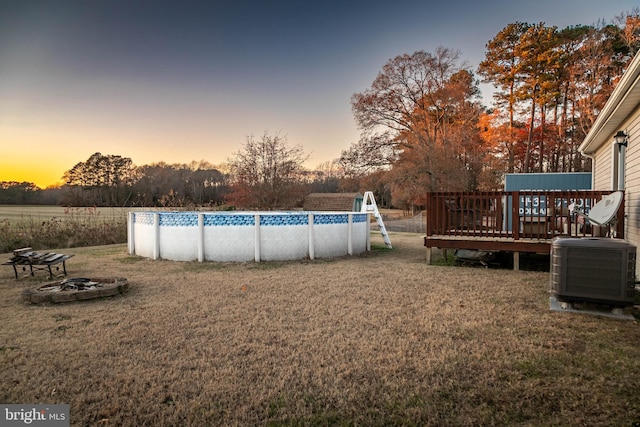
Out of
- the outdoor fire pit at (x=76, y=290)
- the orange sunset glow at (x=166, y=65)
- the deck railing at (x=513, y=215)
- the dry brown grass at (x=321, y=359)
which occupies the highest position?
the orange sunset glow at (x=166, y=65)

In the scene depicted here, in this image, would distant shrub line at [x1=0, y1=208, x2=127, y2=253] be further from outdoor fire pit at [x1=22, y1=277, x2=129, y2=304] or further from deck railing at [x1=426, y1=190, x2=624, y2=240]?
deck railing at [x1=426, y1=190, x2=624, y2=240]

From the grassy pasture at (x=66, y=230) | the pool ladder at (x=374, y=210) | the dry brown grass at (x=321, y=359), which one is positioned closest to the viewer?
the dry brown grass at (x=321, y=359)

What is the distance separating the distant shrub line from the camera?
38.2ft

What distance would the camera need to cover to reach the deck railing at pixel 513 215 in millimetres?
7024

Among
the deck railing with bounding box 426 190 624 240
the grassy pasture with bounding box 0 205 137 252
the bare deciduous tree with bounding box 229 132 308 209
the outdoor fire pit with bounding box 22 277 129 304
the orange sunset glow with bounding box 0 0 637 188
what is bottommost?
the outdoor fire pit with bounding box 22 277 129 304

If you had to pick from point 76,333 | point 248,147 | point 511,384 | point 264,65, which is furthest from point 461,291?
point 248,147

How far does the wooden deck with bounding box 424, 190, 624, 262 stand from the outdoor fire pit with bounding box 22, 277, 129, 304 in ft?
20.7

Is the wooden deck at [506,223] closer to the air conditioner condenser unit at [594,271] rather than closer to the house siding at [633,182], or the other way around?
the house siding at [633,182]

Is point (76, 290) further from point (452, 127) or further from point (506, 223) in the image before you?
point (452, 127)

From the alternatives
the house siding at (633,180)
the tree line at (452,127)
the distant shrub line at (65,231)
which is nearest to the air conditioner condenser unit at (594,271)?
the house siding at (633,180)

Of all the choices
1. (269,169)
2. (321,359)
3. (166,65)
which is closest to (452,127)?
(269,169)

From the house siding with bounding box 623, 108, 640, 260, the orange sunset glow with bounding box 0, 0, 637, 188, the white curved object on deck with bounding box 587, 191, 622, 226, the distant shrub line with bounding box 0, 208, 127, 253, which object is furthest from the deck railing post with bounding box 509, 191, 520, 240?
the distant shrub line with bounding box 0, 208, 127, 253

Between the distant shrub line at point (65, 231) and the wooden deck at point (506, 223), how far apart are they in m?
11.9

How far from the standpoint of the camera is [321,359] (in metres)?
3.04
